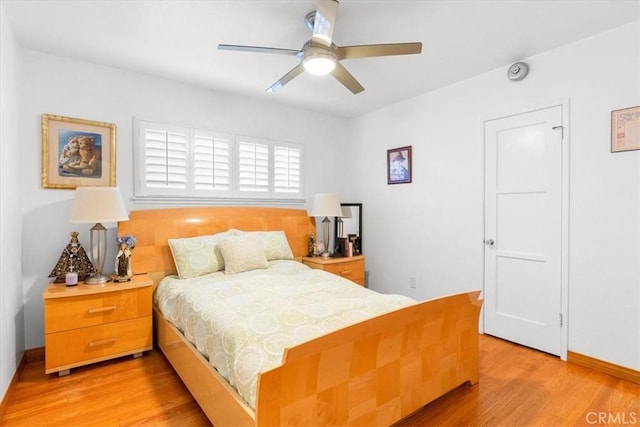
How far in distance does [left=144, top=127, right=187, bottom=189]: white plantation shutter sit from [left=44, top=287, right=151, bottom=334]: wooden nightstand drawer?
1.09 meters

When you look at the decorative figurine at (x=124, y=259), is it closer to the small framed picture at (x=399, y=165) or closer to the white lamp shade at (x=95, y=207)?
the white lamp shade at (x=95, y=207)

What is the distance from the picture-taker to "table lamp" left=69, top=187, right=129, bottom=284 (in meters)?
2.43

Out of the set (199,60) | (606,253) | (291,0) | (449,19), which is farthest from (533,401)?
(199,60)

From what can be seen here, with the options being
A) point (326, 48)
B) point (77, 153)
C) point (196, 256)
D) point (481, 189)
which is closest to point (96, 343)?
point (196, 256)

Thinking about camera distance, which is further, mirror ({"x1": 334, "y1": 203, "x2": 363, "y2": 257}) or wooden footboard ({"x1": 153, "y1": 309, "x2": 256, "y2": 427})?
mirror ({"x1": 334, "y1": 203, "x2": 363, "y2": 257})

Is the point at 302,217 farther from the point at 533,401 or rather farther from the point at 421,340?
the point at 533,401

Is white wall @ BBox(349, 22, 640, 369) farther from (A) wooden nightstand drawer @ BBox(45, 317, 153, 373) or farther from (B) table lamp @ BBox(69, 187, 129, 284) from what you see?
(B) table lamp @ BBox(69, 187, 129, 284)

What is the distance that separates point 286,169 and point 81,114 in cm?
210

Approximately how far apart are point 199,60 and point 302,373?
2632mm

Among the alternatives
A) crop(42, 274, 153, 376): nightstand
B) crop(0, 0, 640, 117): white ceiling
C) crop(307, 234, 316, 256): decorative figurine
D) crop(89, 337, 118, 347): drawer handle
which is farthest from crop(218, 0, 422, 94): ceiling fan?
crop(89, 337, 118, 347): drawer handle

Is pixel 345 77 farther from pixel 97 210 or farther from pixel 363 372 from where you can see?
pixel 97 210

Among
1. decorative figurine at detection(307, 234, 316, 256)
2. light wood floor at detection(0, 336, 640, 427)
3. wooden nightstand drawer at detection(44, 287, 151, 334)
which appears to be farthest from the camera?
decorative figurine at detection(307, 234, 316, 256)

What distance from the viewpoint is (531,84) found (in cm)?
277

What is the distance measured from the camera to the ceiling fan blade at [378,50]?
189 centimetres
